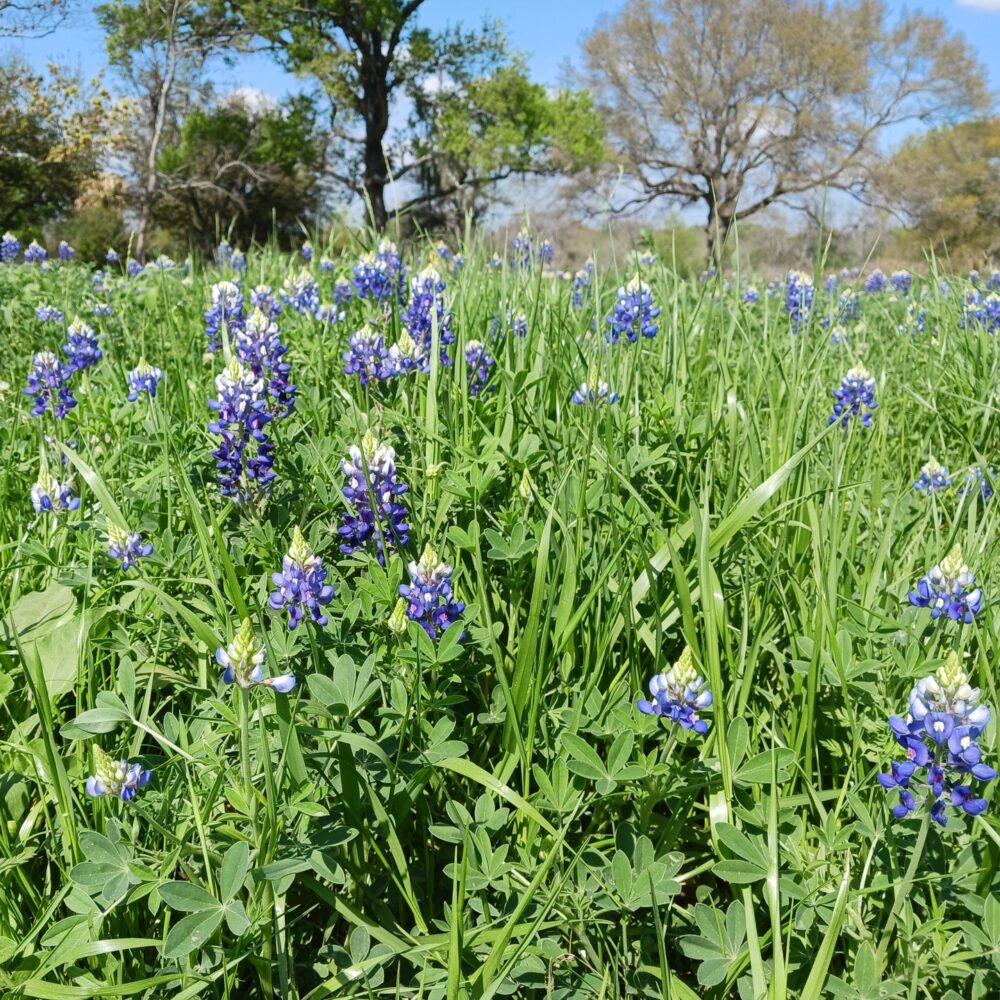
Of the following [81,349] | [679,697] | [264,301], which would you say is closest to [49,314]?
[81,349]

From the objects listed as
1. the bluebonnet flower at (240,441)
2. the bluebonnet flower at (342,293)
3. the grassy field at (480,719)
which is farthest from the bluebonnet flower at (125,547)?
the bluebonnet flower at (342,293)

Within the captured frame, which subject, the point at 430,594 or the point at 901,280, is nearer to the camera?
the point at 430,594

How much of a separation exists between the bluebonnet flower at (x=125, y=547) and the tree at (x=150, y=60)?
2527cm

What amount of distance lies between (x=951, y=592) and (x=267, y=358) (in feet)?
5.87

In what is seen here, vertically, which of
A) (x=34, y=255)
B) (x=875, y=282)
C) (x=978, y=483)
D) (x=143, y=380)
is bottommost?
(x=978, y=483)

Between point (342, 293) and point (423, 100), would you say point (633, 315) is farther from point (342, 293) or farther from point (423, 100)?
point (423, 100)

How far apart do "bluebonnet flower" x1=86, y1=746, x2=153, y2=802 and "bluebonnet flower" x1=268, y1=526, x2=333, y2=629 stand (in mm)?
343

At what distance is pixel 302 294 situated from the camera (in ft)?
12.4

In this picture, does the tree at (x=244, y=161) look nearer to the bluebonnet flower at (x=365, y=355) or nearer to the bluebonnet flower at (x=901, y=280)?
the bluebonnet flower at (x=901, y=280)

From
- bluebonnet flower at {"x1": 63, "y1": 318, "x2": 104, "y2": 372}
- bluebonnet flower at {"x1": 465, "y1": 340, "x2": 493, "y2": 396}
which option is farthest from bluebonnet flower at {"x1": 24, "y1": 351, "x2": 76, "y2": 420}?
bluebonnet flower at {"x1": 465, "y1": 340, "x2": 493, "y2": 396}

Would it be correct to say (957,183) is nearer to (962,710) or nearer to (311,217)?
(311,217)

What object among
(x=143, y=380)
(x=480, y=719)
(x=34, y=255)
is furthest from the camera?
(x=34, y=255)

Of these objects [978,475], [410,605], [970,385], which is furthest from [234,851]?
[970,385]

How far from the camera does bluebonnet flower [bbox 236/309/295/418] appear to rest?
7.75 feet
